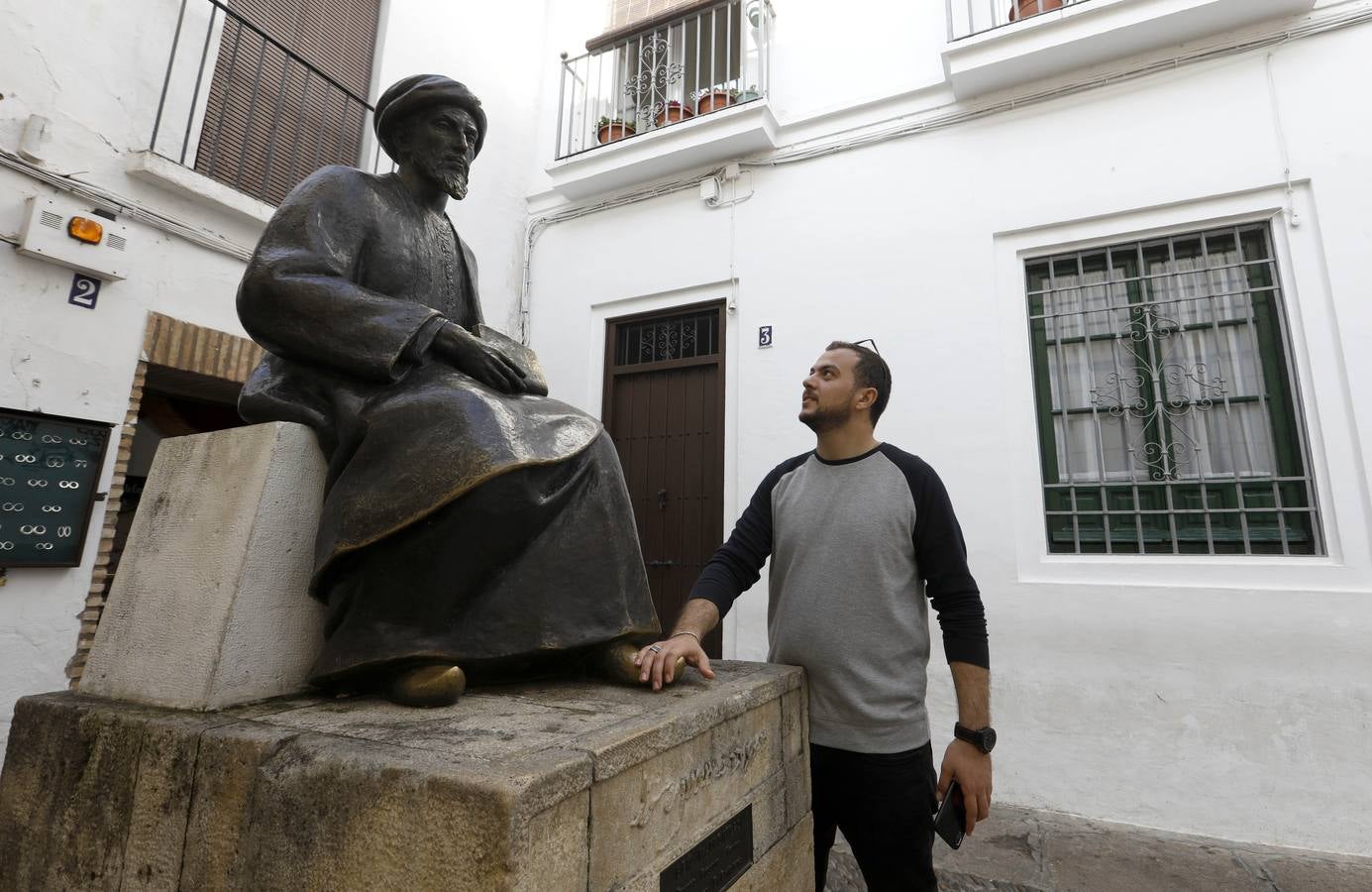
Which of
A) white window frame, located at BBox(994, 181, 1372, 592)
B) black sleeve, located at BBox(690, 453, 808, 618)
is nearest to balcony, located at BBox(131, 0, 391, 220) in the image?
black sleeve, located at BBox(690, 453, 808, 618)

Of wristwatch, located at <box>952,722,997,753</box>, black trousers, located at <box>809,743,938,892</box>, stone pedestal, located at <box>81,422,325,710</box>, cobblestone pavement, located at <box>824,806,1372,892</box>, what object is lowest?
cobblestone pavement, located at <box>824,806,1372,892</box>

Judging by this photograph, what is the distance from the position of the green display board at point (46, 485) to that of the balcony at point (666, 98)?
12.0 ft

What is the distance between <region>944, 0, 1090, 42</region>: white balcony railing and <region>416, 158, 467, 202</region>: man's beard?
3716 millimetres

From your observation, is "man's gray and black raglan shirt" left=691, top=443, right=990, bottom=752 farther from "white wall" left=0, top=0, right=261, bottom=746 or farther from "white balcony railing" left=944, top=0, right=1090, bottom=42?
"white balcony railing" left=944, top=0, right=1090, bottom=42

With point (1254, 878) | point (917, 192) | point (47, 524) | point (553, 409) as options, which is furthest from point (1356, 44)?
point (47, 524)

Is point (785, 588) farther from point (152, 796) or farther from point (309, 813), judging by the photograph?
point (152, 796)

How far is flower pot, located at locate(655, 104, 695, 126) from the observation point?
560 cm

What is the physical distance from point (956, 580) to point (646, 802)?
940mm

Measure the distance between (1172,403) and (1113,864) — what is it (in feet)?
7.60

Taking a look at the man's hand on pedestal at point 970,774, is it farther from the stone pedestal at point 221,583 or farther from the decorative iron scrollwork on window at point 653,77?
the decorative iron scrollwork on window at point 653,77

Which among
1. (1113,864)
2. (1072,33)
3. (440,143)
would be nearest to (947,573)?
(440,143)

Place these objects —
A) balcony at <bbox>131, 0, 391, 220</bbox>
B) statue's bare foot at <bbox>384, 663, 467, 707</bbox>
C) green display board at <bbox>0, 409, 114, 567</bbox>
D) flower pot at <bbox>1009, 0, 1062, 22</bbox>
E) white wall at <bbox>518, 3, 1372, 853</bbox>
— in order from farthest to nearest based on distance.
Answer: flower pot at <bbox>1009, 0, 1062, 22</bbox> < balcony at <bbox>131, 0, 391, 220</bbox> < white wall at <bbox>518, 3, 1372, 853</bbox> < green display board at <bbox>0, 409, 114, 567</bbox> < statue's bare foot at <bbox>384, 663, 467, 707</bbox>

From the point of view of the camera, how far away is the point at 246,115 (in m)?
4.36

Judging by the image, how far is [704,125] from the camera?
5109 mm
